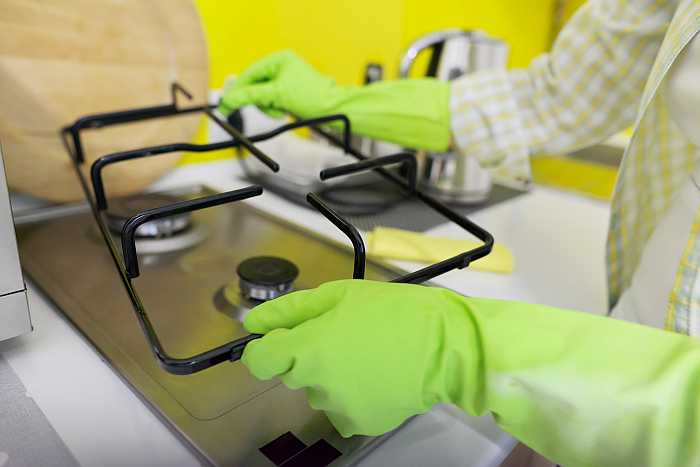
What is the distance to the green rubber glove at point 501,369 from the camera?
12.4 inches

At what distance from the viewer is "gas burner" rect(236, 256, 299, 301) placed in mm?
521

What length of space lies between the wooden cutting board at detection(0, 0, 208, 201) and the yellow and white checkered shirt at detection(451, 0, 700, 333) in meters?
0.44

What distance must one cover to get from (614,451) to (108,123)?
67 cm

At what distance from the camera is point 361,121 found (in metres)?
0.74

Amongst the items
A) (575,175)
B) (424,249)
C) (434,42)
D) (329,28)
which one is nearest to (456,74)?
(434,42)

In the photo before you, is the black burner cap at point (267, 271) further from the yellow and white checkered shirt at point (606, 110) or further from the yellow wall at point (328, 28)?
the yellow wall at point (328, 28)

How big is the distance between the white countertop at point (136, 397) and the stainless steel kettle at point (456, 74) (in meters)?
0.16

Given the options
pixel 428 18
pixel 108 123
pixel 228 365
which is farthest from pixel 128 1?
pixel 428 18

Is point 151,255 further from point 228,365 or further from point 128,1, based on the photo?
point 128,1

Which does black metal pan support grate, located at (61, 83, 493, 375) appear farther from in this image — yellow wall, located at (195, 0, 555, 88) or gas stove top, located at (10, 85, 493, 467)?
yellow wall, located at (195, 0, 555, 88)

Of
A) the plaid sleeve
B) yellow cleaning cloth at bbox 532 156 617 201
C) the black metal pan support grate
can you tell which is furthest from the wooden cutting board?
yellow cleaning cloth at bbox 532 156 617 201

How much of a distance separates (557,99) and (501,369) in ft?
1.77

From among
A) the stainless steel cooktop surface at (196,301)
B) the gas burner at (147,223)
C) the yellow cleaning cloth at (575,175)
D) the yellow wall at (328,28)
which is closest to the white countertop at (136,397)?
the stainless steel cooktop surface at (196,301)

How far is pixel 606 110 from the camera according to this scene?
73 centimetres
